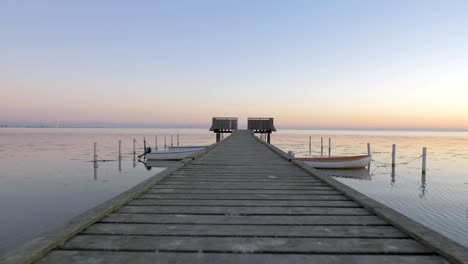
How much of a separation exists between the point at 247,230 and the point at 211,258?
2.67 ft

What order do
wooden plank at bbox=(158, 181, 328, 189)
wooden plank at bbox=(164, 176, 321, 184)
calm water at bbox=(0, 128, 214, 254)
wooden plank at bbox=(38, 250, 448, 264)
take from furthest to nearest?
calm water at bbox=(0, 128, 214, 254)
wooden plank at bbox=(164, 176, 321, 184)
wooden plank at bbox=(158, 181, 328, 189)
wooden plank at bbox=(38, 250, 448, 264)

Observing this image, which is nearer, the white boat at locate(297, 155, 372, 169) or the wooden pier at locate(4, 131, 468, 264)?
the wooden pier at locate(4, 131, 468, 264)

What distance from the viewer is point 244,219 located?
3855 millimetres

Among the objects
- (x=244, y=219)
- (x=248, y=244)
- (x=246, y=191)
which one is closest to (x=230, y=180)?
(x=246, y=191)

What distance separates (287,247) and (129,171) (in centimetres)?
2337

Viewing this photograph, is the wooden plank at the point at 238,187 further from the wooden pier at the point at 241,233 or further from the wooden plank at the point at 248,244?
the wooden plank at the point at 248,244

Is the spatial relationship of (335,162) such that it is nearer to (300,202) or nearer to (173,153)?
(173,153)

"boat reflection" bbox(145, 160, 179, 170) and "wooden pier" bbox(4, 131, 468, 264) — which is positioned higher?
"wooden pier" bbox(4, 131, 468, 264)

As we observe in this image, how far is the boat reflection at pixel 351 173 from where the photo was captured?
21803mm

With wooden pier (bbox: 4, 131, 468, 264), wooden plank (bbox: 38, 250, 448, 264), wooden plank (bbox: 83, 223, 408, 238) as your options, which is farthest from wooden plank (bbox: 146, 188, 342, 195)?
wooden plank (bbox: 38, 250, 448, 264)

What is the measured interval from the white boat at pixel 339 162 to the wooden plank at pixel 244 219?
1853 centimetres

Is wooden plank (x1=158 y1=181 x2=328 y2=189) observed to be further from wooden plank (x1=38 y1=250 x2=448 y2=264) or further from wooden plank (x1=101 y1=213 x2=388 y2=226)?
wooden plank (x1=38 y1=250 x2=448 y2=264)

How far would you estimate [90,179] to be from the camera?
1955 centimetres

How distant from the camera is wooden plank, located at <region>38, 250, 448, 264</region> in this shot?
2637mm
